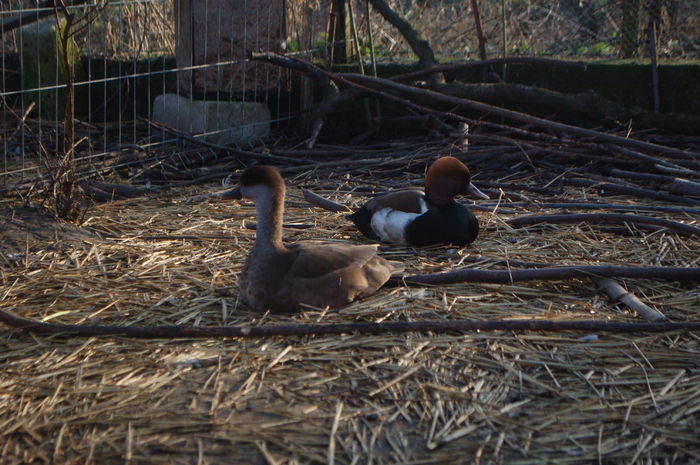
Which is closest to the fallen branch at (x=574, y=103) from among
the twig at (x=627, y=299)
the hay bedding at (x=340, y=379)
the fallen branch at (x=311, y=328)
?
the hay bedding at (x=340, y=379)

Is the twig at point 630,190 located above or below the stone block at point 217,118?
below

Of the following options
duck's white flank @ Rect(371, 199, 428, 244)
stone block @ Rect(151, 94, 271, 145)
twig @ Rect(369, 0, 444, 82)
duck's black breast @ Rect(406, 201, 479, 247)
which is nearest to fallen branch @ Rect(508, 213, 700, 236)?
duck's black breast @ Rect(406, 201, 479, 247)

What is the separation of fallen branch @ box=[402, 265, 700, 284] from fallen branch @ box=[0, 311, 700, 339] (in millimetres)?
541

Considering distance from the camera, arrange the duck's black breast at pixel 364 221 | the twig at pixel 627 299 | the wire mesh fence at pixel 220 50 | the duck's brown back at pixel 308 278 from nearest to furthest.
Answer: the twig at pixel 627 299 < the duck's brown back at pixel 308 278 < the duck's black breast at pixel 364 221 < the wire mesh fence at pixel 220 50

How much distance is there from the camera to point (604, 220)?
4730mm

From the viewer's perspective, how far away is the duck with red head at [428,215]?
447 cm

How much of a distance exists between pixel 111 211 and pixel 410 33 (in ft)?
11.1

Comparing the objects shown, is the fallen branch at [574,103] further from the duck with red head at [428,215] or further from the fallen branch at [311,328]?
the fallen branch at [311,328]

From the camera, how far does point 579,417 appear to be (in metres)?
2.58

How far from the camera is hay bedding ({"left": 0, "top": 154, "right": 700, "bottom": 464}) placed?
2395 mm

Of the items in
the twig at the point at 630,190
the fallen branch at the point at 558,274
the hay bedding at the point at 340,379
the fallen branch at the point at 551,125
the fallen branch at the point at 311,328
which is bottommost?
the hay bedding at the point at 340,379

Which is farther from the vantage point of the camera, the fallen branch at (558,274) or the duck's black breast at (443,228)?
the duck's black breast at (443,228)

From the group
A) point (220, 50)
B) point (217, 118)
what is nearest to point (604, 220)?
point (217, 118)

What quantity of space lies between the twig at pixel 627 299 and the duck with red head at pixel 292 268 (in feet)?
2.95
